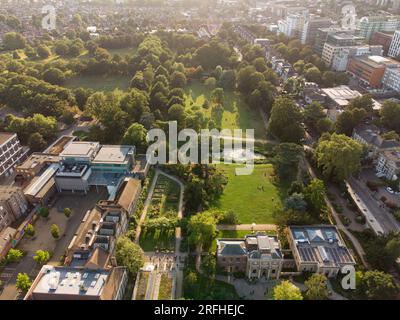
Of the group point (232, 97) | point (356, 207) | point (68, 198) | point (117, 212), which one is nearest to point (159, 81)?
point (232, 97)

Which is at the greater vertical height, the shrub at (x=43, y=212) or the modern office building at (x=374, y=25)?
the modern office building at (x=374, y=25)

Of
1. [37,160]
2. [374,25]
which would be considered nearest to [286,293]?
[37,160]

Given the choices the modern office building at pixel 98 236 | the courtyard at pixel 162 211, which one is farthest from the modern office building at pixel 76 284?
the courtyard at pixel 162 211

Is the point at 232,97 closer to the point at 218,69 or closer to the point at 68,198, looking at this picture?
the point at 218,69

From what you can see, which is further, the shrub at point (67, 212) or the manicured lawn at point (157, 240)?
the shrub at point (67, 212)

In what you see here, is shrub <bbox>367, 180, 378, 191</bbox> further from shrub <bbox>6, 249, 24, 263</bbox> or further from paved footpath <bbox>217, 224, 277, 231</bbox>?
shrub <bbox>6, 249, 24, 263</bbox>

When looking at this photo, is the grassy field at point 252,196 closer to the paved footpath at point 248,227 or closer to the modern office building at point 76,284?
the paved footpath at point 248,227

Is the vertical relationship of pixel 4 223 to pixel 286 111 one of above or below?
below
